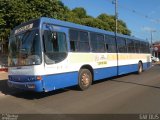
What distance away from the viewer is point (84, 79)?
1248 centimetres

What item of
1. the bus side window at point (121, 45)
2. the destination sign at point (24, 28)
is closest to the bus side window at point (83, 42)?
the destination sign at point (24, 28)

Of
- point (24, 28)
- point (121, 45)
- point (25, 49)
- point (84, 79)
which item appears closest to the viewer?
point (25, 49)

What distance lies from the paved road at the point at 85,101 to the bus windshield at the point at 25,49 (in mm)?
1422

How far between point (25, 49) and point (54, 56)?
109cm

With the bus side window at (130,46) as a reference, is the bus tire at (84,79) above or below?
below

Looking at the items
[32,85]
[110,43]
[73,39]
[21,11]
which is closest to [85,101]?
[32,85]

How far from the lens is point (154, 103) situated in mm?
9492

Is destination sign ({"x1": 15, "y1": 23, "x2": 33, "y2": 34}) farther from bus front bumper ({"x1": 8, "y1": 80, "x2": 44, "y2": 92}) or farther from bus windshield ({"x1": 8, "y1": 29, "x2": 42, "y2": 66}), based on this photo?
bus front bumper ({"x1": 8, "y1": 80, "x2": 44, "y2": 92})

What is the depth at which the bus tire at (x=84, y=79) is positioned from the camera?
12170 mm

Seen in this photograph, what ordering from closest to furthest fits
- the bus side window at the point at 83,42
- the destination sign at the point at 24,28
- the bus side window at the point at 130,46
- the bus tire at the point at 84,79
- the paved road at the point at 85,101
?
the paved road at the point at 85,101
the destination sign at the point at 24,28
the bus tire at the point at 84,79
the bus side window at the point at 83,42
the bus side window at the point at 130,46

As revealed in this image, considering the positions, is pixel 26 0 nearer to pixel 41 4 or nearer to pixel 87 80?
pixel 41 4

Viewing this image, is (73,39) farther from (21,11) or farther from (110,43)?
(21,11)

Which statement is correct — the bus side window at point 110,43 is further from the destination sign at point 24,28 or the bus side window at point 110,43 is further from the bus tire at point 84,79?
the destination sign at point 24,28

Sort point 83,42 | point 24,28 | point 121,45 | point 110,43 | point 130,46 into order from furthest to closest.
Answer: point 130,46
point 121,45
point 110,43
point 83,42
point 24,28
